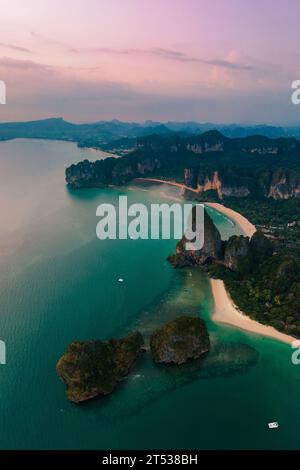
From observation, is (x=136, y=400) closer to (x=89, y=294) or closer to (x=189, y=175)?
(x=89, y=294)

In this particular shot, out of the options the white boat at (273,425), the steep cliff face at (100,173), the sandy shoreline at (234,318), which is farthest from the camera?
the steep cliff face at (100,173)

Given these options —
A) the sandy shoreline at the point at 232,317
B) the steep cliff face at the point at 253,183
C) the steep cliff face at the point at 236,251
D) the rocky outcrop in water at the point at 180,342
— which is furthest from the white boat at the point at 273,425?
the steep cliff face at the point at 253,183

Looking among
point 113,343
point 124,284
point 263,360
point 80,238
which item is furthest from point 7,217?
point 263,360

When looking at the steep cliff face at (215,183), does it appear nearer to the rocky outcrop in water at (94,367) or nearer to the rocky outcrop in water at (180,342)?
the rocky outcrop in water at (180,342)

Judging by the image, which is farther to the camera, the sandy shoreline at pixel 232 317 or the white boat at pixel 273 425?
the sandy shoreline at pixel 232 317

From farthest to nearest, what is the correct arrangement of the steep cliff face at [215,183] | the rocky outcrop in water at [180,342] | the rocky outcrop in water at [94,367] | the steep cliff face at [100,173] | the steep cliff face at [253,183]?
the steep cliff face at [100,173], the steep cliff face at [215,183], the steep cliff face at [253,183], the rocky outcrop in water at [180,342], the rocky outcrop in water at [94,367]
